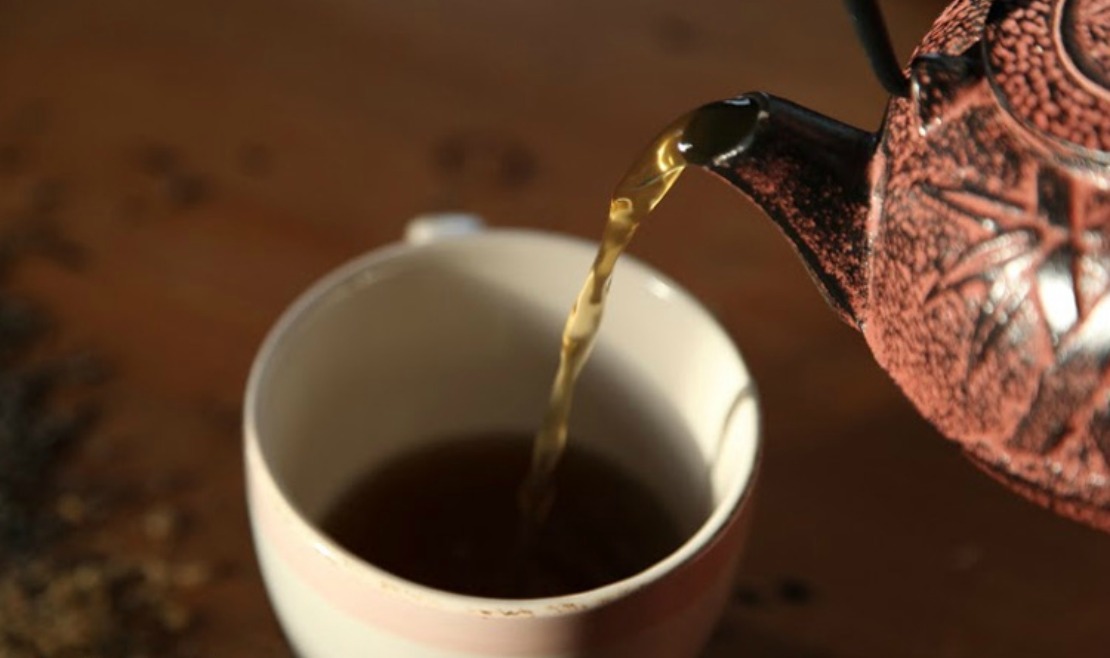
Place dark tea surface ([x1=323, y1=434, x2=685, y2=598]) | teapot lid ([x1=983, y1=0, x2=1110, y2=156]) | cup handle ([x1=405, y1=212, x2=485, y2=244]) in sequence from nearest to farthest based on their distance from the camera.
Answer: teapot lid ([x1=983, y1=0, x2=1110, y2=156]) < dark tea surface ([x1=323, y1=434, x2=685, y2=598]) < cup handle ([x1=405, y1=212, x2=485, y2=244])

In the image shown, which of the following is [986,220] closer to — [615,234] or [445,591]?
[615,234]

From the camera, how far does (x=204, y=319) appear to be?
2.85ft

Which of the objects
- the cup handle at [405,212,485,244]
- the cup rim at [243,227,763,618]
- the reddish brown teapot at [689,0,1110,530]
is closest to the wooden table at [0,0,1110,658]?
the cup handle at [405,212,485,244]

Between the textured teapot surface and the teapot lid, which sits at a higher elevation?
the teapot lid

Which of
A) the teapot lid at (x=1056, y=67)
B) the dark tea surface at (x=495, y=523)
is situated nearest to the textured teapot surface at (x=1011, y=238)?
the teapot lid at (x=1056, y=67)

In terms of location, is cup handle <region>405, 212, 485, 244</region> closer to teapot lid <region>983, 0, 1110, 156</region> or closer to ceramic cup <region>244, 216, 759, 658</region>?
ceramic cup <region>244, 216, 759, 658</region>

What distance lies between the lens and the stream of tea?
508mm

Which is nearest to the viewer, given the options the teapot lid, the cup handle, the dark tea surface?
the teapot lid

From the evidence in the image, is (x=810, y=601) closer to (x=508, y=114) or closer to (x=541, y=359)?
(x=541, y=359)

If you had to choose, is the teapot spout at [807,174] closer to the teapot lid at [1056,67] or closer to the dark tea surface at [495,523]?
the teapot lid at [1056,67]

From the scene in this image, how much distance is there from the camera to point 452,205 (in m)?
0.93

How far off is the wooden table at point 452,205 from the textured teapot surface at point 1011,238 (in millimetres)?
302

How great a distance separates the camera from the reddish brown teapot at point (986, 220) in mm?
441

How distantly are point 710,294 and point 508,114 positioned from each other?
201 millimetres
